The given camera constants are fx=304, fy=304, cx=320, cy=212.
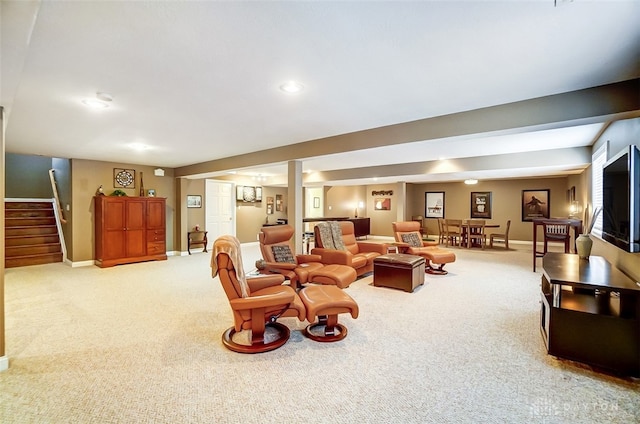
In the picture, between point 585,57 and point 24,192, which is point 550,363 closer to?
point 585,57

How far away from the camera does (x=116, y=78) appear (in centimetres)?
258

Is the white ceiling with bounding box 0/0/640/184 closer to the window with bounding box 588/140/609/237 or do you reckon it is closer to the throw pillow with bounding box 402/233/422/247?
the window with bounding box 588/140/609/237

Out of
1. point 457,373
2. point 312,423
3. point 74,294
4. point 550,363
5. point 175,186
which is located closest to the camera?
point 312,423

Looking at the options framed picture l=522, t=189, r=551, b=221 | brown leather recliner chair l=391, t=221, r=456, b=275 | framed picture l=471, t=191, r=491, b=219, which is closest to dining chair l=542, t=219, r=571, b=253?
brown leather recliner chair l=391, t=221, r=456, b=275

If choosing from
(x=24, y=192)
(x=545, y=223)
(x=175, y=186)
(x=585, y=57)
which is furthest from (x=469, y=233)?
(x=24, y=192)

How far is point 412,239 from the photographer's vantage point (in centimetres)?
632

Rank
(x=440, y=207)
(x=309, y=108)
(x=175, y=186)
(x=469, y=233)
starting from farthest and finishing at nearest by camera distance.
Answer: (x=440, y=207), (x=469, y=233), (x=175, y=186), (x=309, y=108)

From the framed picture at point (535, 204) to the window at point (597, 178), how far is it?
17.4 ft

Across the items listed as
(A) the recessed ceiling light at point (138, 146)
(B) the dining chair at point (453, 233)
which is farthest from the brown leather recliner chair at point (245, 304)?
(B) the dining chair at point (453, 233)

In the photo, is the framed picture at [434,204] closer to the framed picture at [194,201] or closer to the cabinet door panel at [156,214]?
the framed picture at [194,201]

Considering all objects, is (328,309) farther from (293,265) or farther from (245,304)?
(293,265)

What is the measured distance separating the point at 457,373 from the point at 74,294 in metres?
5.16

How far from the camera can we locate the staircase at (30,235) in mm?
6629

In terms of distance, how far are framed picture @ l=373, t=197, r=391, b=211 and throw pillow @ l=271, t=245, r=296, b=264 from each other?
7.99m
